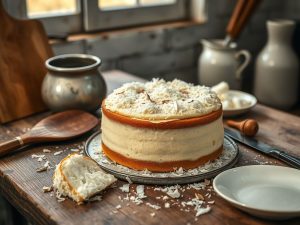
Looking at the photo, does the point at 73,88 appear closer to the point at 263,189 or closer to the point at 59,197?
the point at 59,197

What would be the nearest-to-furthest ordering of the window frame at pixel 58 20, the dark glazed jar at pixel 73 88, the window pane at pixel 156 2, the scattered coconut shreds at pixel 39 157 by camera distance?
1. the scattered coconut shreds at pixel 39 157
2. the dark glazed jar at pixel 73 88
3. the window frame at pixel 58 20
4. the window pane at pixel 156 2

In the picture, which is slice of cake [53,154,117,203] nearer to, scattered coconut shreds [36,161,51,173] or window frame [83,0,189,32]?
scattered coconut shreds [36,161,51,173]

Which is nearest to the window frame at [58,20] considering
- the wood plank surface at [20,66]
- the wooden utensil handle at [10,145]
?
the wood plank surface at [20,66]

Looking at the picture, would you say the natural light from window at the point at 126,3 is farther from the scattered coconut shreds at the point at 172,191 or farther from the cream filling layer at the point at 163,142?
the scattered coconut shreds at the point at 172,191

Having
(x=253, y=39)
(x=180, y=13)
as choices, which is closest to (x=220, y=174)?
(x=180, y=13)

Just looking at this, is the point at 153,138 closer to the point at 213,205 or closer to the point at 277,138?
the point at 213,205

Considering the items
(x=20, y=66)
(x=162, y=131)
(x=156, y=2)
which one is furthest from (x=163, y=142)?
(x=156, y=2)
